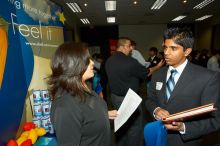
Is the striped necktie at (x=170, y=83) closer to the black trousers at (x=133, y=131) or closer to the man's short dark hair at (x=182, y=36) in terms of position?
the man's short dark hair at (x=182, y=36)

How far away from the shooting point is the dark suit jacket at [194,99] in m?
1.33

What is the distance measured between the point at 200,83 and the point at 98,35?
11.4 metres

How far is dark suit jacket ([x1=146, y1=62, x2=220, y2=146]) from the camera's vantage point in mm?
1327

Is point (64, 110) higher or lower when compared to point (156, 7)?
lower

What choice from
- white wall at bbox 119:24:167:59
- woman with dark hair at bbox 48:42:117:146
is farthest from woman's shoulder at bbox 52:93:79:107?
white wall at bbox 119:24:167:59

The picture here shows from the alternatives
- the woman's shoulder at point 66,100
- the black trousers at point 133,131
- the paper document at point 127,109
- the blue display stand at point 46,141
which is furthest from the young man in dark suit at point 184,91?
the black trousers at point 133,131

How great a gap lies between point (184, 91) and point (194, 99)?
0.28 feet

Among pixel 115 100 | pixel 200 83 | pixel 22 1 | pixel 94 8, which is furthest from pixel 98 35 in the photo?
pixel 200 83

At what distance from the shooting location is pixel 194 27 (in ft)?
39.7

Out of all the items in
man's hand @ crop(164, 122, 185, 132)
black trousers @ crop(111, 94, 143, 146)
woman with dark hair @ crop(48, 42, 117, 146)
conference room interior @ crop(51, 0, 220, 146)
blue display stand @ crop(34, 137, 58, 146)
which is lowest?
black trousers @ crop(111, 94, 143, 146)

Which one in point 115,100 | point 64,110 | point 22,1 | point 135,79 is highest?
point 22,1

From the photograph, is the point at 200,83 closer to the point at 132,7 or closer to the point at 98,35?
the point at 132,7

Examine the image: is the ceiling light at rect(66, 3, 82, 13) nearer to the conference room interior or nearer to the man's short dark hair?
the conference room interior

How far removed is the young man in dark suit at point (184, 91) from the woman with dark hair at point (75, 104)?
46 cm
